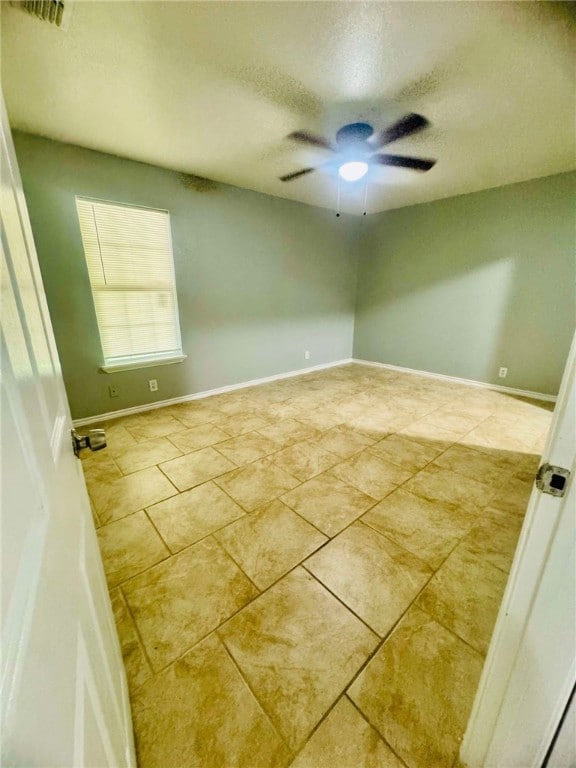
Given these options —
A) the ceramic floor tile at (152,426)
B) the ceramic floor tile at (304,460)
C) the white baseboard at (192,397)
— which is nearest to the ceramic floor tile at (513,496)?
the ceramic floor tile at (304,460)

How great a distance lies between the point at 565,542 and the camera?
50 cm

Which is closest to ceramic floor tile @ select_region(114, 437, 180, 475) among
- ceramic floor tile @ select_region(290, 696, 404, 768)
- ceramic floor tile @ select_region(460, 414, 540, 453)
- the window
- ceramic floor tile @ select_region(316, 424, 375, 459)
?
the window

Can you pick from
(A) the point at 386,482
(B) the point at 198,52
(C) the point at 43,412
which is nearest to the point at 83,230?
(B) the point at 198,52

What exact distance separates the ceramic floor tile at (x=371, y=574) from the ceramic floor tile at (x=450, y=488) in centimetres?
56

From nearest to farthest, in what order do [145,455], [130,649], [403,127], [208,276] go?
[130,649] → [403,127] → [145,455] → [208,276]

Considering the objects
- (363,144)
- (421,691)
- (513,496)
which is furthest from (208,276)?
(421,691)

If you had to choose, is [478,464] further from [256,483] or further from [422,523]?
[256,483]

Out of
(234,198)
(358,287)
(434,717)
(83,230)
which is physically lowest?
(434,717)

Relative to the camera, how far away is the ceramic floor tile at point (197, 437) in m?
2.51

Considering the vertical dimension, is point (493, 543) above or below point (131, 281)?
below

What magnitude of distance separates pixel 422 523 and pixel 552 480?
135cm

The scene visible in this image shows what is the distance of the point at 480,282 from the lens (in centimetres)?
376

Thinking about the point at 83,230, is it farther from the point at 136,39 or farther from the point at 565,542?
the point at 565,542

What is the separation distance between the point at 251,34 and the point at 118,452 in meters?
2.79
